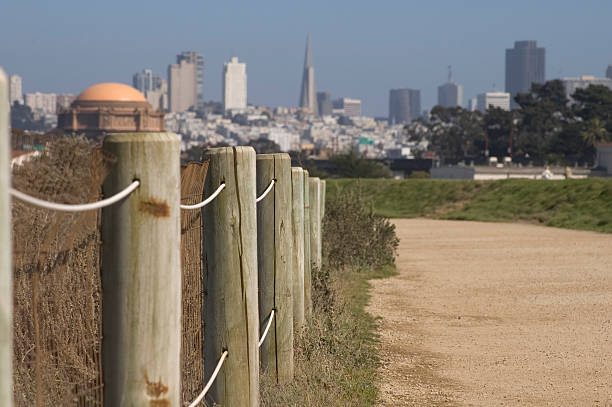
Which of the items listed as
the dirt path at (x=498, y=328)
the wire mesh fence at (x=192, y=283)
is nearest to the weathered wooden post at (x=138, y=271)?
the wire mesh fence at (x=192, y=283)

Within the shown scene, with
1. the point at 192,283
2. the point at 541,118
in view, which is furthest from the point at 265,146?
the point at 192,283

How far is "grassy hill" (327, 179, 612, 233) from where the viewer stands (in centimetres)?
2969

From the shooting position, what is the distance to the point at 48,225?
9.99ft

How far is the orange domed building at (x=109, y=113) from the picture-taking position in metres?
166

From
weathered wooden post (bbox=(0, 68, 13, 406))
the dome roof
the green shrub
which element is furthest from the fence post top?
the dome roof

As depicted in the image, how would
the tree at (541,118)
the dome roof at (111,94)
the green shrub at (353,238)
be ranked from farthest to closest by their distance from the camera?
the dome roof at (111,94) → the tree at (541,118) → the green shrub at (353,238)

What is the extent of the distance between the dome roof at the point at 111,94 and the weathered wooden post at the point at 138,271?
170558mm

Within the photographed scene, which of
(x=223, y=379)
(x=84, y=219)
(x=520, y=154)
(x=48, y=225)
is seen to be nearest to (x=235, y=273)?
(x=223, y=379)

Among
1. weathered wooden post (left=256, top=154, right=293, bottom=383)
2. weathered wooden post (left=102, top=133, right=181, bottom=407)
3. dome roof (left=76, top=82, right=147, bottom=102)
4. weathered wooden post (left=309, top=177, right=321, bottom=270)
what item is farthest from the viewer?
dome roof (left=76, top=82, right=147, bottom=102)

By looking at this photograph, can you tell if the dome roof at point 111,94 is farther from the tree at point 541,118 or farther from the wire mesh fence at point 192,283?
the wire mesh fence at point 192,283

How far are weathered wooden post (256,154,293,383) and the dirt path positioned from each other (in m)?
0.93

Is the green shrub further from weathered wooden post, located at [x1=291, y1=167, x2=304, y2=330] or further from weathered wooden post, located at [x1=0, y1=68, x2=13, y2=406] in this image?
weathered wooden post, located at [x1=0, y1=68, x2=13, y2=406]

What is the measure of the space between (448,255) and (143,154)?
16218mm

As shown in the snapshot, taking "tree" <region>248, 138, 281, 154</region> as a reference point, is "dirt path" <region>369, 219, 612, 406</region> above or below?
below
